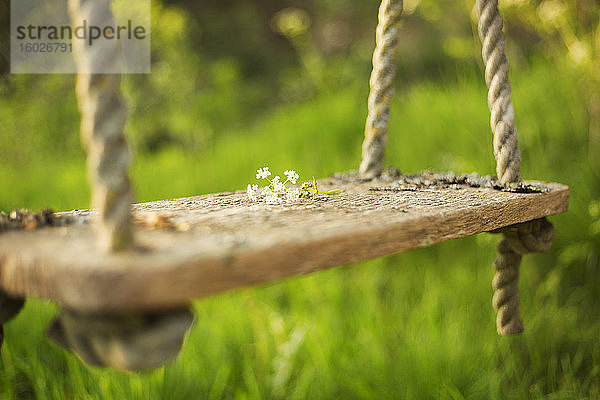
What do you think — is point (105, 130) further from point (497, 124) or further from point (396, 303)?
point (396, 303)

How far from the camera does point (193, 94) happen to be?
3.81 m

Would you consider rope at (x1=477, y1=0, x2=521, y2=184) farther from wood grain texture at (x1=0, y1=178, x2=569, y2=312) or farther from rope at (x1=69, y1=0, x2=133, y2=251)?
rope at (x1=69, y1=0, x2=133, y2=251)

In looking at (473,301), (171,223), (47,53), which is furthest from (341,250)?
(47,53)

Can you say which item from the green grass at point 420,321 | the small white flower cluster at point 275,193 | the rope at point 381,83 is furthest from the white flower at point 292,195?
the green grass at point 420,321

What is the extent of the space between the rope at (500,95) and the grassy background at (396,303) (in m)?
0.51

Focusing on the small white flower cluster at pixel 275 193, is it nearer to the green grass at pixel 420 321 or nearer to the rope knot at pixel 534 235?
the rope knot at pixel 534 235

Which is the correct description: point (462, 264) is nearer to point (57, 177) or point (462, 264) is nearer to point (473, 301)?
point (473, 301)

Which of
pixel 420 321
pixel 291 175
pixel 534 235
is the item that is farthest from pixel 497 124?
pixel 420 321

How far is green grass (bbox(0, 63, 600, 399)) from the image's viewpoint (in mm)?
1211

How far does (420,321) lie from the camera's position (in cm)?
143

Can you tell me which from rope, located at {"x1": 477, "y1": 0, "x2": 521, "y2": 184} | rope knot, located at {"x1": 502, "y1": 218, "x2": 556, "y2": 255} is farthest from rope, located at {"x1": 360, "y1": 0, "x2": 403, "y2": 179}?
rope knot, located at {"x1": 502, "y1": 218, "x2": 556, "y2": 255}

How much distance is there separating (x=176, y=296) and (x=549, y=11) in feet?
4.65

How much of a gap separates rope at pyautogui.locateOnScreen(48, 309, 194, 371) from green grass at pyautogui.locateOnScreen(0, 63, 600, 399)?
0.73 m

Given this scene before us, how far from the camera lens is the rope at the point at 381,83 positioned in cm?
89
